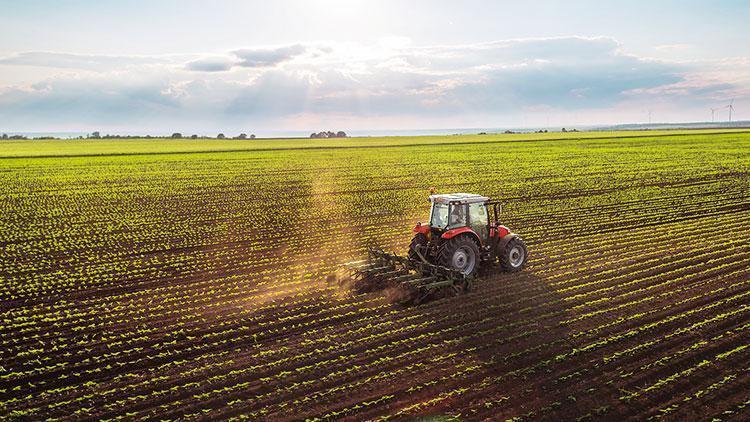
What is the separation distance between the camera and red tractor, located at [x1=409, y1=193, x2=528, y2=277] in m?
13.2

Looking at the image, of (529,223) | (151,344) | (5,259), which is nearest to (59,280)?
(5,259)

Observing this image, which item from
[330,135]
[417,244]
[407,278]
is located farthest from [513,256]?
[330,135]

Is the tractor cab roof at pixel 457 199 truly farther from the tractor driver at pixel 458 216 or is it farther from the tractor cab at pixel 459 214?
the tractor driver at pixel 458 216

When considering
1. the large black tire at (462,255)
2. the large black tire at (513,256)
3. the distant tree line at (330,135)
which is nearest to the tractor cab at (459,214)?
the large black tire at (462,255)

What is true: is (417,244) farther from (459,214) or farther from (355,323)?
(355,323)

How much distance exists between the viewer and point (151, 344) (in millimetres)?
10453

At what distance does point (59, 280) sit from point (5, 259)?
3.92 meters

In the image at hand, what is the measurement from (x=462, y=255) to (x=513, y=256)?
1828 mm

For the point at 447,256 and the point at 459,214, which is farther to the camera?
the point at 459,214

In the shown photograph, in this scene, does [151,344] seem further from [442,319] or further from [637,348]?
[637,348]

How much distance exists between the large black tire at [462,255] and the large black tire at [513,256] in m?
0.90

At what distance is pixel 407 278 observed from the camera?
12734 millimetres

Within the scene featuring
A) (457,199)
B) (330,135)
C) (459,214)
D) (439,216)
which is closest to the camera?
(457,199)

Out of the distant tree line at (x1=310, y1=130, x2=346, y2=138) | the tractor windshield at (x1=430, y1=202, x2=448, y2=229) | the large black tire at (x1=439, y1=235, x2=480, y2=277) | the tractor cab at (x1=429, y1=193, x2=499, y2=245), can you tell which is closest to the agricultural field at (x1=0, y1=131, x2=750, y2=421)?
the large black tire at (x1=439, y1=235, x2=480, y2=277)
